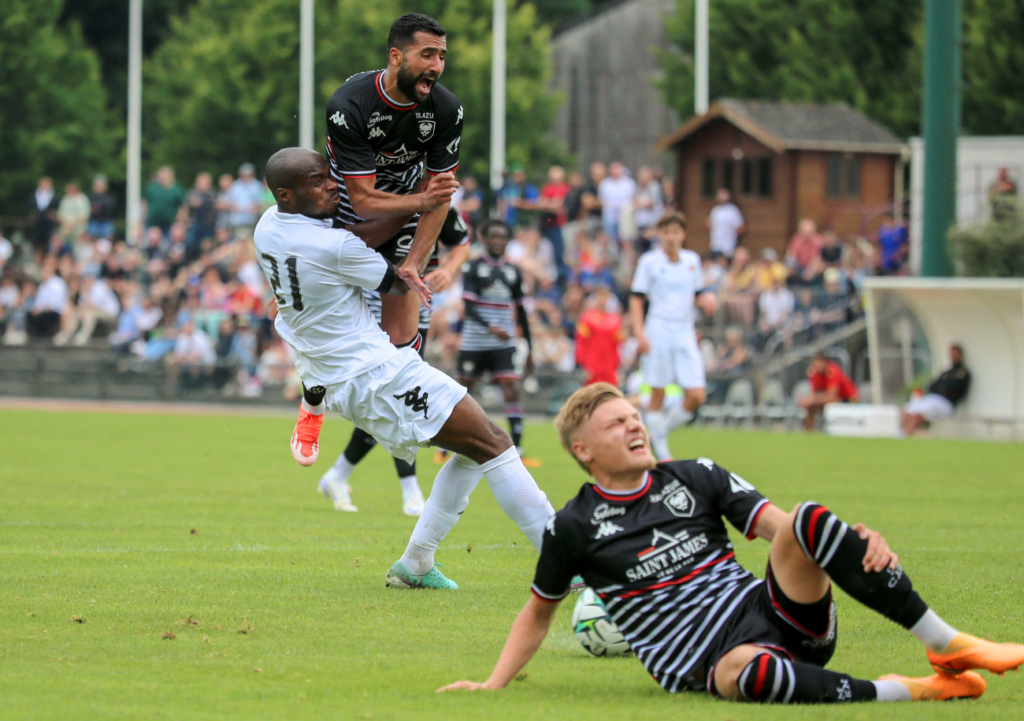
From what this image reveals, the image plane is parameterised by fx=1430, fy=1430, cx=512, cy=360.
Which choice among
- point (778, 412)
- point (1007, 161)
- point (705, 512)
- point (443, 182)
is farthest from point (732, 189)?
point (705, 512)

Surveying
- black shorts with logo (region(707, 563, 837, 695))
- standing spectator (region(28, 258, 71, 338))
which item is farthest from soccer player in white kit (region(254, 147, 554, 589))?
standing spectator (region(28, 258, 71, 338))

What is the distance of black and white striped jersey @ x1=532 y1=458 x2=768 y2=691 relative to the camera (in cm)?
467

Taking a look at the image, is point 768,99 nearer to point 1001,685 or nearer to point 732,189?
point 732,189

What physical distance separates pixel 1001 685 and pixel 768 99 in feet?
128

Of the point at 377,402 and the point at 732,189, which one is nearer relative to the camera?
the point at 377,402

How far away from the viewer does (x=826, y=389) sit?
75.0 feet

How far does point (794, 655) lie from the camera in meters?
4.63

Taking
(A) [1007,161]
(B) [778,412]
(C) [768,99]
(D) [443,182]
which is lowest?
(B) [778,412]

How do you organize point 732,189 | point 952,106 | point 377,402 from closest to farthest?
point 377,402
point 952,106
point 732,189

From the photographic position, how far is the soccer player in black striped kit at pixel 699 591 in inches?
176

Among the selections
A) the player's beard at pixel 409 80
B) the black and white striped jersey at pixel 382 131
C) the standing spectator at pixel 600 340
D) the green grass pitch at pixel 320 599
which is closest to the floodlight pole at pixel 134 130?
the standing spectator at pixel 600 340

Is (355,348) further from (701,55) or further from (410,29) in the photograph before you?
(701,55)

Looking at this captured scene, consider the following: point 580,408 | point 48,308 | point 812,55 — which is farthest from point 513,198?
point 580,408

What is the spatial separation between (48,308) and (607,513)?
27.8m
